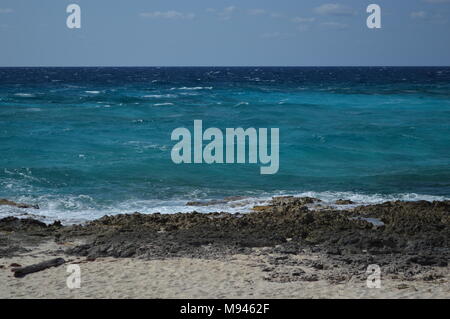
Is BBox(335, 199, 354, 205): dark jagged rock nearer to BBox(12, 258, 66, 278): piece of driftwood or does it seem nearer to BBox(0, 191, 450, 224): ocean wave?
BBox(0, 191, 450, 224): ocean wave

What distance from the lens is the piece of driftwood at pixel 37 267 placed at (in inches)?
449

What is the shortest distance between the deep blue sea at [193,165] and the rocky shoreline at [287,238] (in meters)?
2.17

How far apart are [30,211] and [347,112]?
3513 cm

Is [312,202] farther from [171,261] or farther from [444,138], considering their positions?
[444,138]

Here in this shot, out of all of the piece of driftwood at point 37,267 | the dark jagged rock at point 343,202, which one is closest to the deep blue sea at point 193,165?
the dark jagged rock at point 343,202

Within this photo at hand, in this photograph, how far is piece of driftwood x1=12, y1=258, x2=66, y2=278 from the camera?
37.4ft

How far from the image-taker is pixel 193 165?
26188 mm

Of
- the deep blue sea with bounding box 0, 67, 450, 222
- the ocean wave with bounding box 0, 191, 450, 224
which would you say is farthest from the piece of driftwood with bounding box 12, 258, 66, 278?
the deep blue sea with bounding box 0, 67, 450, 222

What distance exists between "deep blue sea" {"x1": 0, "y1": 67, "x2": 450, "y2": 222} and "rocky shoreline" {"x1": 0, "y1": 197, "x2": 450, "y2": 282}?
2169mm

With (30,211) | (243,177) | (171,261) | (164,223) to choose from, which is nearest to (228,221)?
(164,223)

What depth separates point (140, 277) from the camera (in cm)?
1134

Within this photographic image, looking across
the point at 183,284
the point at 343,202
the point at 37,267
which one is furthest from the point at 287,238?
the point at 37,267

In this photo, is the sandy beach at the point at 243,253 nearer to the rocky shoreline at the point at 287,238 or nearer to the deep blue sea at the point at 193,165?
the rocky shoreline at the point at 287,238

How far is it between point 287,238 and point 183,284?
397 centimetres
